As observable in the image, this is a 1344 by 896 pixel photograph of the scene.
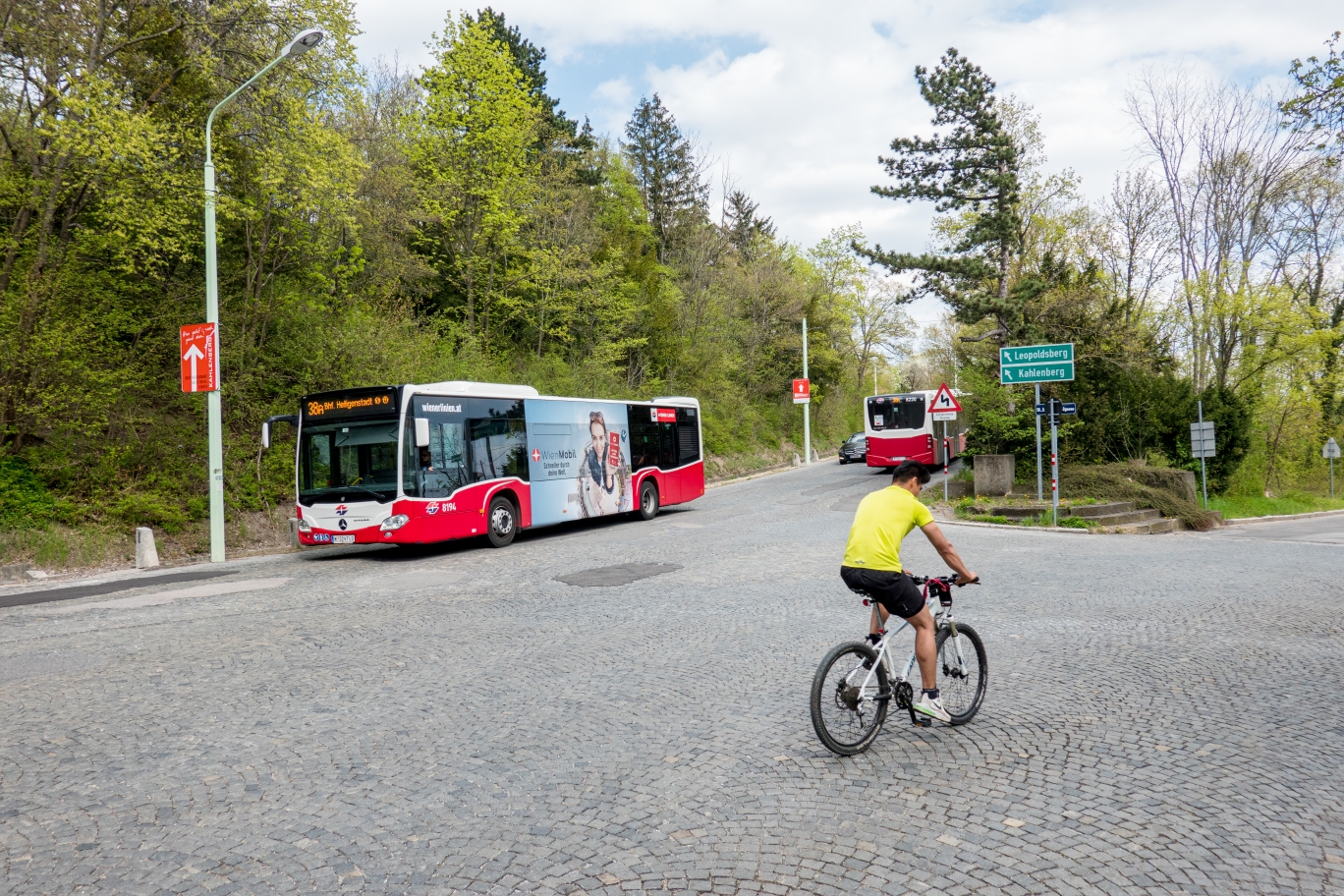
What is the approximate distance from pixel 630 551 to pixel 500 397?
164 inches

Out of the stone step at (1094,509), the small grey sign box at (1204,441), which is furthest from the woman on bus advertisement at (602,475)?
the small grey sign box at (1204,441)

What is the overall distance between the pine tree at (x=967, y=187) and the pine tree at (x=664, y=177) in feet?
81.6

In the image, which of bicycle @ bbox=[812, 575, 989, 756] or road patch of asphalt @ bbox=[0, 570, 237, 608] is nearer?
bicycle @ bbox=[812, 575, 989, 756]

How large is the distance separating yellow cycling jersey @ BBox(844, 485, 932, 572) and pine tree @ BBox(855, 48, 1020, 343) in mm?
20930

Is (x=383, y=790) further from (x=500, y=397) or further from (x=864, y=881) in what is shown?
(x=500, y=397)

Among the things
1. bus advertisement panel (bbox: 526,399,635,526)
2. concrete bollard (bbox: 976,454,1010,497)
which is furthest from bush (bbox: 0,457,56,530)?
concrete bollard (bbox: 976,454,1010,497)

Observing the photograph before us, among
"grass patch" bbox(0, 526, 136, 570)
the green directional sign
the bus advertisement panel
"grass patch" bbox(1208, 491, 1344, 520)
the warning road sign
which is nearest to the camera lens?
"grass patch" bbox(0, 526, 136, 570)

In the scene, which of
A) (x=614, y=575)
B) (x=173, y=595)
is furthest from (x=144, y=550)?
(x=614, y=575)

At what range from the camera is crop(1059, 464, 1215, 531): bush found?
830 inches

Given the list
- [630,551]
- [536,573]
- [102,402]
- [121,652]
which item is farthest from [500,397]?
[121,652]

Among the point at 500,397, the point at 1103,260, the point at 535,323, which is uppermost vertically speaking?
the point at 1103,260

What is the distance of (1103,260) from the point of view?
35562mm

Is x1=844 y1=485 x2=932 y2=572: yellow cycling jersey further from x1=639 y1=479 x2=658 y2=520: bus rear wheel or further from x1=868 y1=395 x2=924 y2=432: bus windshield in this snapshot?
x1=868 y1=395 x2=924 y2=432: bus windshield

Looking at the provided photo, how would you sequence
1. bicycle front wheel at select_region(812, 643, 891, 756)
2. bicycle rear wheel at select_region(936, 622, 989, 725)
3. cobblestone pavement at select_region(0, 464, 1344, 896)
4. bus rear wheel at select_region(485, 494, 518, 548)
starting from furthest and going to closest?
bus rear wheel at select_region(485, 494, 518, 548) < bicycle rear wheel at select_region(936, 622, 989, 725) < bicycle front wheel at select_region(812, 643, 891, 756) < cobblestone pavement at select_region(0, 464, 1344, 896)
